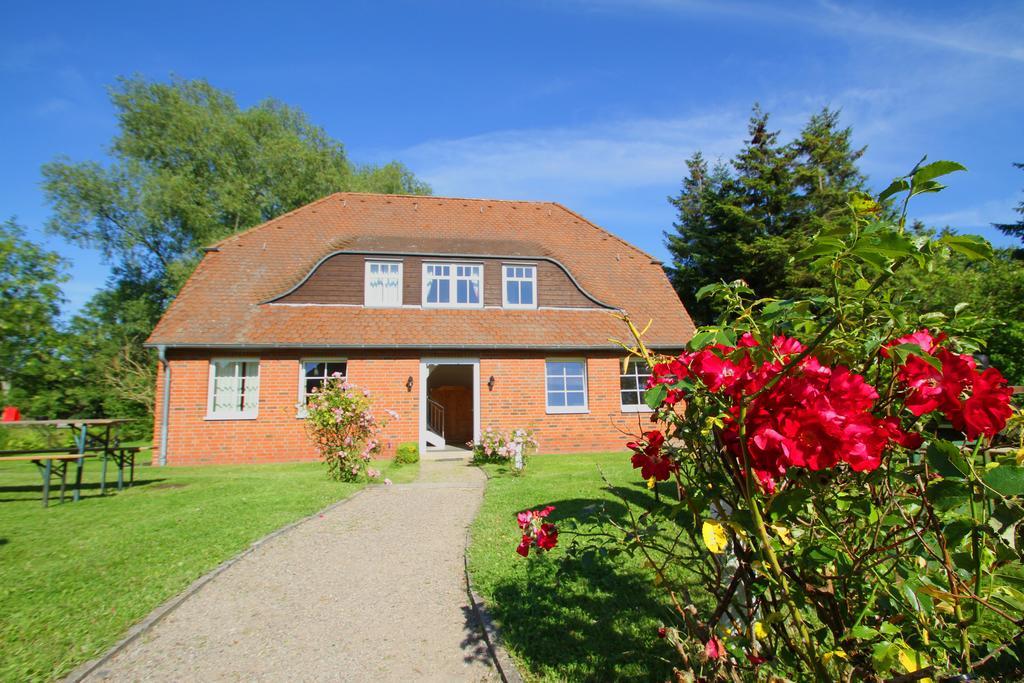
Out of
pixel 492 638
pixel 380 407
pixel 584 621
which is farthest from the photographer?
pixel 380 407

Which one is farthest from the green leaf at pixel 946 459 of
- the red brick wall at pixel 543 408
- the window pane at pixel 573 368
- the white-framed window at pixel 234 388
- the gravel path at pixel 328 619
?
the white-framed window at pixel 234 388

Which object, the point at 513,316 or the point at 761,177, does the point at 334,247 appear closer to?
the point at 513,316

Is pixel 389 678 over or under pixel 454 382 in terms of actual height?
under

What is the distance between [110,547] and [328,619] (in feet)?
9.90

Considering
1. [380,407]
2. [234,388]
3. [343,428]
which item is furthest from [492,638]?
[234,388]

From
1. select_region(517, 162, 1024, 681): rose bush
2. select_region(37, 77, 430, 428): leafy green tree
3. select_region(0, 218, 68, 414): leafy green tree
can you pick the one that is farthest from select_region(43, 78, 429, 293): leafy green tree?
select_region(517, 162, 1024, 681): rose bush

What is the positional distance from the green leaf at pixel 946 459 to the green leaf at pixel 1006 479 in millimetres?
47

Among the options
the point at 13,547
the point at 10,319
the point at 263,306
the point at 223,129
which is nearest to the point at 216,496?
the point at 13,547

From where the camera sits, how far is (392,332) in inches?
523

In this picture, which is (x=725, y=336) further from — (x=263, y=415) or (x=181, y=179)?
(x=181, y=179)

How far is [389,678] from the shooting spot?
9.86 ft

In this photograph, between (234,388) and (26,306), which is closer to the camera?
(26,306)

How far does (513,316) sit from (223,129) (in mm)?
23088

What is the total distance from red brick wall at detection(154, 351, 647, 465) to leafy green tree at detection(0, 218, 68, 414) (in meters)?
3.59
